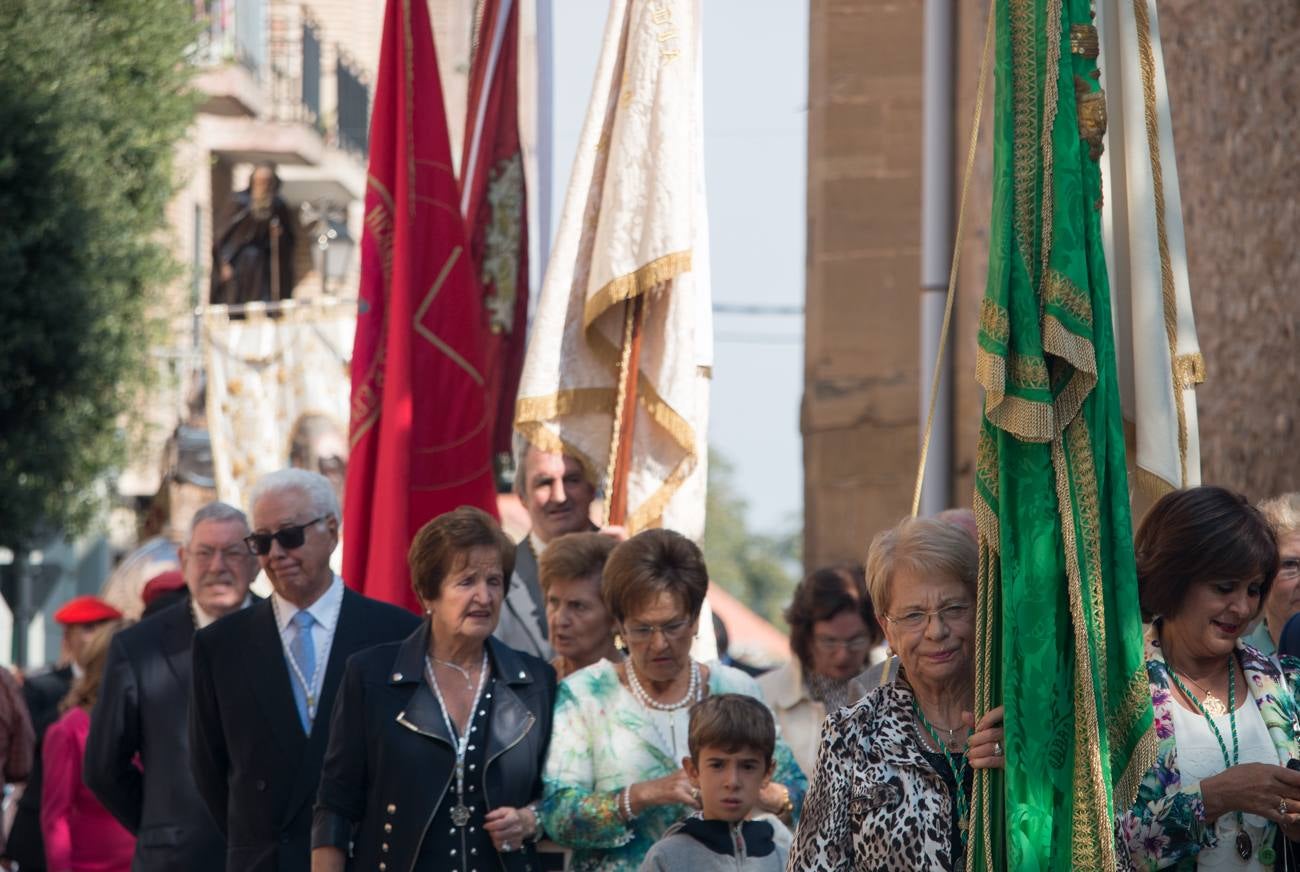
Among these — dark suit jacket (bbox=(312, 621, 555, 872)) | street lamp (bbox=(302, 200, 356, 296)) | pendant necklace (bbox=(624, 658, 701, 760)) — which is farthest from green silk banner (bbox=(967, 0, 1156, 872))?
street lamp (bbox=(302, 200, 356, 296))

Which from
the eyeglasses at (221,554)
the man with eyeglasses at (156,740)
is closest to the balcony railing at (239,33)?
the eyeglasses at (221,554)

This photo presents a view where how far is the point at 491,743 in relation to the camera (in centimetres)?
596

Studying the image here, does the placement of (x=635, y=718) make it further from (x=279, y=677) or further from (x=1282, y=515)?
(x=1282, y=515)

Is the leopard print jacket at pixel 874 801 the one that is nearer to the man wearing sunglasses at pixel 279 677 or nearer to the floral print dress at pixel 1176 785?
the floral print dress at pixel 1176 785

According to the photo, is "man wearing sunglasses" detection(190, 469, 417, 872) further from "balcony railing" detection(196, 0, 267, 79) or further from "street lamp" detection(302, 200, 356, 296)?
"balcony railing" detection(196, 0, 267, 79)

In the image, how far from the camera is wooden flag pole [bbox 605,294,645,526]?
7297mm

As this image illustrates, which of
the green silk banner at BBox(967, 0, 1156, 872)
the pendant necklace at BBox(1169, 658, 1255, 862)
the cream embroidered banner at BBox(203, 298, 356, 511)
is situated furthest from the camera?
the cream embroidered banner at BBox(203, 298, 356, 511)

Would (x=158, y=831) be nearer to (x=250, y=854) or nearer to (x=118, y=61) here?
(x=250, y=854)

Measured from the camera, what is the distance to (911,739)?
181 inches

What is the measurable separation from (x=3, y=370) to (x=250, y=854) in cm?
1399

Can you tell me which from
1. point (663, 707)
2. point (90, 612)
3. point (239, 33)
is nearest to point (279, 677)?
point (663, 707)

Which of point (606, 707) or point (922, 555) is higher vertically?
point (922, 555)

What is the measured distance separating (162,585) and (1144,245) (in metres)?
5.22

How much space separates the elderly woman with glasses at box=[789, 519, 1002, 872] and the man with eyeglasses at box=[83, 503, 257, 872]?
2.98 metres
